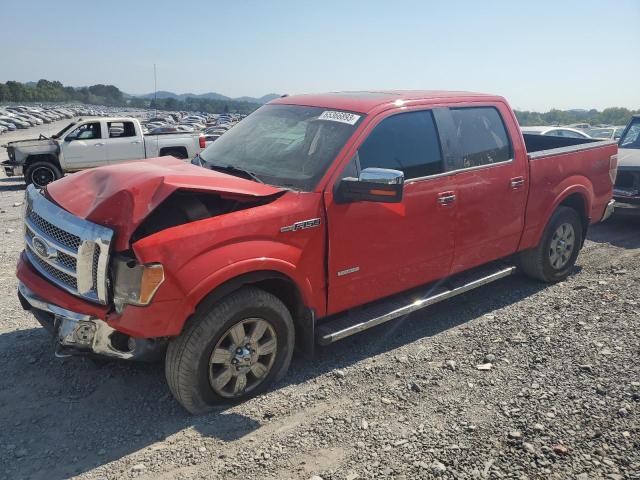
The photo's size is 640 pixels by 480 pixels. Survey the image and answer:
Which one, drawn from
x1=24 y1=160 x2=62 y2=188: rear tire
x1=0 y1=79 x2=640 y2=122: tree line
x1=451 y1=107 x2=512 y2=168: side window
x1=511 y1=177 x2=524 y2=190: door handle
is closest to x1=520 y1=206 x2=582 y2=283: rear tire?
x1=511 y1=177 x2=524 y2=190: door handle

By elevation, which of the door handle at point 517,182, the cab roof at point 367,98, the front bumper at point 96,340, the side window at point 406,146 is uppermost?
the cab roof at point 367,98

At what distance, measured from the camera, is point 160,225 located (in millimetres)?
3256

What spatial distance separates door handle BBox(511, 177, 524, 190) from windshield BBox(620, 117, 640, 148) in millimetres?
5958

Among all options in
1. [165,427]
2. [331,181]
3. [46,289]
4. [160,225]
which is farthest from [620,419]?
[46,289]

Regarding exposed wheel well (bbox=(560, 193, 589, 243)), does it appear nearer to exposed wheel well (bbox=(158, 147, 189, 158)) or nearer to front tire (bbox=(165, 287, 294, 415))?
front tire (bbox=(165, 287, 294, 415))

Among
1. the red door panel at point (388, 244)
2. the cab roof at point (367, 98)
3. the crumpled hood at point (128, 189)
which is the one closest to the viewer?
the crumpled hood at point (128, 189)

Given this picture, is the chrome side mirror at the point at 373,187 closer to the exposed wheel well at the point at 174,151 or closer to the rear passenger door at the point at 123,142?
the rear passenger door at the point at 123,142

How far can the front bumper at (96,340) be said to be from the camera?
10.2ft

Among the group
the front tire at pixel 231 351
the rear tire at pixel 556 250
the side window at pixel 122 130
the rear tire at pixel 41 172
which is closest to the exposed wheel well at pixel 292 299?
the front tire at pixel 231 351

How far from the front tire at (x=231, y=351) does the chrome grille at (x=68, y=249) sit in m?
0.58

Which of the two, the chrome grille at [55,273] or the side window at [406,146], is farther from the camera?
the side window at [406,146]

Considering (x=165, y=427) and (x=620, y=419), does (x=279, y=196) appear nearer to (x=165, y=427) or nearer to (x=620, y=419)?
(x=165, y=427)

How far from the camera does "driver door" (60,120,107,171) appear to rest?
47.2ft

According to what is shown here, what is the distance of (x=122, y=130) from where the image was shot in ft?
49.5
